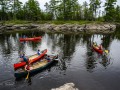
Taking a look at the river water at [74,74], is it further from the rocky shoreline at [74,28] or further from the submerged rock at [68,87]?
the rocky shoreline at [74,28]

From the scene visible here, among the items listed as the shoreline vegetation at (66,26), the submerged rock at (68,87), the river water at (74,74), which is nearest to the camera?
the submerged rock at (68,87)

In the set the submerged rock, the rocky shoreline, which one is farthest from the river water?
the rocky shoreline

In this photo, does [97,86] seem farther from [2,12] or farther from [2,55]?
[2,12]

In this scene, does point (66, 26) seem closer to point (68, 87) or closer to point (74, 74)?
point (74, 74)

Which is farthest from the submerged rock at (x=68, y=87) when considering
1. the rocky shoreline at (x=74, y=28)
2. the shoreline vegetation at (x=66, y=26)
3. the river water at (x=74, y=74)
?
the rocky shoreline at (x=74, y=28)

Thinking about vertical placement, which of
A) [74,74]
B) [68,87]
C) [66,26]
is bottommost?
[74,74]

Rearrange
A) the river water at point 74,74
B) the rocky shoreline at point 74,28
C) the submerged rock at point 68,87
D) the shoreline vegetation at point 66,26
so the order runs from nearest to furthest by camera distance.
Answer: the submerged rock at point 68,87
the river water at point 74,74
the rocky shoreline at point 74,28
the shoreline vegetation at point 66,26

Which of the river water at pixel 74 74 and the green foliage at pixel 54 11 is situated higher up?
the green foliage at pixel 54 11

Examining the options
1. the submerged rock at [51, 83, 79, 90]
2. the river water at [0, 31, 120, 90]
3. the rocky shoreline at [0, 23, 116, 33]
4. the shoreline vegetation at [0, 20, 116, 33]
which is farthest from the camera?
the shoreline vegetation at [0, 20, 116, 33]

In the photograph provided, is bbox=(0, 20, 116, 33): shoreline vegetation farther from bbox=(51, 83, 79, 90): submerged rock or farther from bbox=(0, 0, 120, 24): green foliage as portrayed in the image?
bbox=(51, 83, 79, 90): submerged rock

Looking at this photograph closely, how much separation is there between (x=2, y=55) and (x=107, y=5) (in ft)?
253

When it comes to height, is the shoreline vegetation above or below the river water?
above

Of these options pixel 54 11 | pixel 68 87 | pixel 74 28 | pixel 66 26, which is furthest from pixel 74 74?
pixel 54 11

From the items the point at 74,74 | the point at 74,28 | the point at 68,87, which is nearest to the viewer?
the point at 68,87
